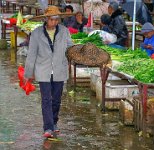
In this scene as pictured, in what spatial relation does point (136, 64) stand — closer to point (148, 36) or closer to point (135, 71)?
point (135, 71)

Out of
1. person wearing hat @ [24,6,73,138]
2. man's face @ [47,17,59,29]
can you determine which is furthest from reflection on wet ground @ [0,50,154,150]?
man's face @ [47,17,59,29]

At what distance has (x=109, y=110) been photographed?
9516mm

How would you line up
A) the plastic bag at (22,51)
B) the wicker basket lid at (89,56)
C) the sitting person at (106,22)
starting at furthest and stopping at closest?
the plastic bag at (22,51) → the sitting person at (106,22) → the wicker basket lid at (89,56)

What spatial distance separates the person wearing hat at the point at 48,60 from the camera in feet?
24.6

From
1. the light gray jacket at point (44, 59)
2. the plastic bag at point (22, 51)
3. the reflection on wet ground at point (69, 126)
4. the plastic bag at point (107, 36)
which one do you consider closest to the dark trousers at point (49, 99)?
the light gray jacket at point (44, 59)

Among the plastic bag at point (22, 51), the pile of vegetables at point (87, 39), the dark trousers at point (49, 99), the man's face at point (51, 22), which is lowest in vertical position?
the plastic bag at point (22, 51)

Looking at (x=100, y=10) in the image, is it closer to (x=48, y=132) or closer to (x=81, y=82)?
(x=81, y=82)

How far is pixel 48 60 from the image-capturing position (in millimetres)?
7492

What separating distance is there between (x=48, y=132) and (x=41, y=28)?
1.41m

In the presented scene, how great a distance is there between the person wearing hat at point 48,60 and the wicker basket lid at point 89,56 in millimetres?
298

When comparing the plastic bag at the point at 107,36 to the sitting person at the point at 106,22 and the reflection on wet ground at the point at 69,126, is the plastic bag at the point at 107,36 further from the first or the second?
the reflection on wet ground at the point at 69,126

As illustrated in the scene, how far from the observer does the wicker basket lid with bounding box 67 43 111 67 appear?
789 centimetres

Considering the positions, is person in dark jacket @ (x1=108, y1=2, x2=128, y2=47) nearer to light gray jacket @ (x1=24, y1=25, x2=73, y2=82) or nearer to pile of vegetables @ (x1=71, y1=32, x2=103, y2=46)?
pile of vegetables @ (x1=71, y1=32, x2=103, y2=46)

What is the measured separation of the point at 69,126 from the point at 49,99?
1.00 metres
